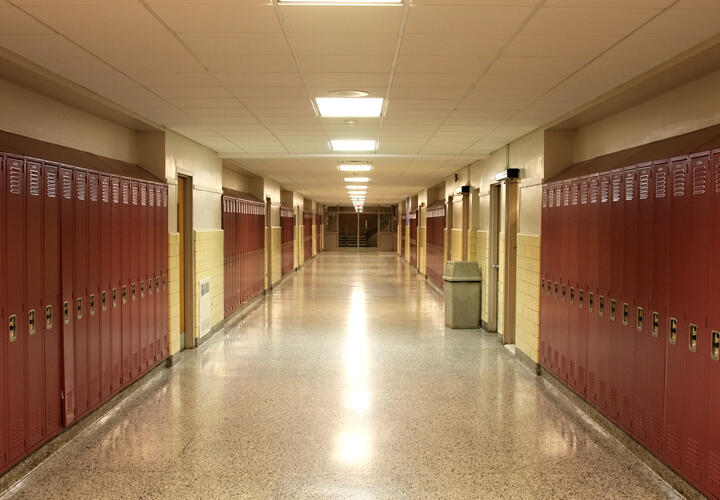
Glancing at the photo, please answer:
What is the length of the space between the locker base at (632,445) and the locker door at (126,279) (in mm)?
3894

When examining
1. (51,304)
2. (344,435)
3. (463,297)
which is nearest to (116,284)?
(51,304)

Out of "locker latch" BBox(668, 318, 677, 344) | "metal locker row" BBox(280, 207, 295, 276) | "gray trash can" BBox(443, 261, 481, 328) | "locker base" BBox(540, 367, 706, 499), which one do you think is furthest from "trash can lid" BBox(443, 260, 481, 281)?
"metal locker row" BBox(280, 207, 295, 276)

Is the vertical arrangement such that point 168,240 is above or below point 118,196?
below

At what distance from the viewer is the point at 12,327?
10.8 feet

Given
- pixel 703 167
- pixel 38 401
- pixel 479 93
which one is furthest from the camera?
pixel 479 93

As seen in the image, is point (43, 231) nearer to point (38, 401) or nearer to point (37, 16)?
point (38, 401)

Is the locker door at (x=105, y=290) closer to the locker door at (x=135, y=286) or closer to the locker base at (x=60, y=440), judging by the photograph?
the locker base at (x=60, y=440)

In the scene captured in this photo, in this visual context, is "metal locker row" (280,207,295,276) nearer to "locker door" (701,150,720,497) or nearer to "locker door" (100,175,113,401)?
"locker door" (100,175,113,401)

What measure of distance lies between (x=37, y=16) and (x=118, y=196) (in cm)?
222

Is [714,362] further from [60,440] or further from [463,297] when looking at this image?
[463,297]

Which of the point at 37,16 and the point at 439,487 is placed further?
the point at 439,487

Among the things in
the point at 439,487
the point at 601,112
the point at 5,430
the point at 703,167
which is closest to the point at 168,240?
the point at 5,430

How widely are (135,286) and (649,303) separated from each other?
13.9ft

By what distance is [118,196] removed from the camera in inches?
190
